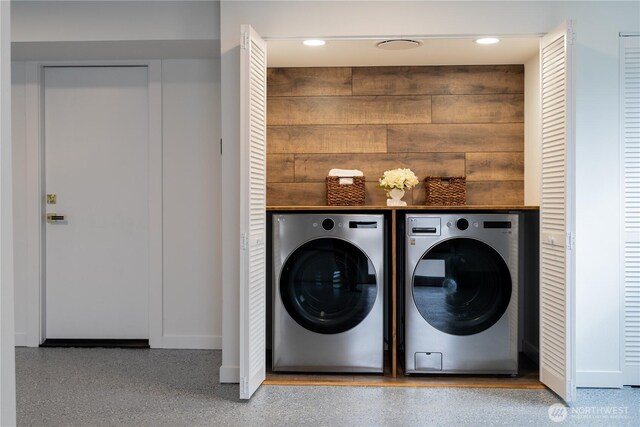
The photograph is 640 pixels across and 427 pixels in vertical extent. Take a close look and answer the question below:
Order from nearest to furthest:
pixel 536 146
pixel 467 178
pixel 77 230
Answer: pixel 536 146 → pixel 467 178 → pixel 77 230

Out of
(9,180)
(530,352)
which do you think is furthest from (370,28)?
(9,180)

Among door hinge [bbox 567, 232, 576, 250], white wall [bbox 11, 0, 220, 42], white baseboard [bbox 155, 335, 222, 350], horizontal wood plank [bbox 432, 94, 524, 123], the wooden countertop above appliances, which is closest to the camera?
door hinge [bbox 567, 232, 576, 250]

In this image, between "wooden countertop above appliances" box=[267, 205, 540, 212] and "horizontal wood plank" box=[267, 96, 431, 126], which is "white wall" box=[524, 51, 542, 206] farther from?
"horizontal wood plank" box=[267, 96, 431, 126]

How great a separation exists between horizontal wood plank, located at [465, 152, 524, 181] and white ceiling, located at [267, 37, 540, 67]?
58cm

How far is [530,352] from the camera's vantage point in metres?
4.04

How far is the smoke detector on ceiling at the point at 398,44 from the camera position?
353cm

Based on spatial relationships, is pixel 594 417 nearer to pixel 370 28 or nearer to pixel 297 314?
pixel 297 314

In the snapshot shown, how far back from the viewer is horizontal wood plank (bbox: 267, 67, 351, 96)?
414 centimetres

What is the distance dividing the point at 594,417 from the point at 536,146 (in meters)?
1.57

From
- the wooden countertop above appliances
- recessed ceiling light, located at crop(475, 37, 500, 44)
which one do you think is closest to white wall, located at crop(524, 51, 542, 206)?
the wooden countertop above appliances

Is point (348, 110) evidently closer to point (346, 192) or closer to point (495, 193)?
point (346, 192)

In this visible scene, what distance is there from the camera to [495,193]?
4.09 metres

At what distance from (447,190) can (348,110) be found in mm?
823
